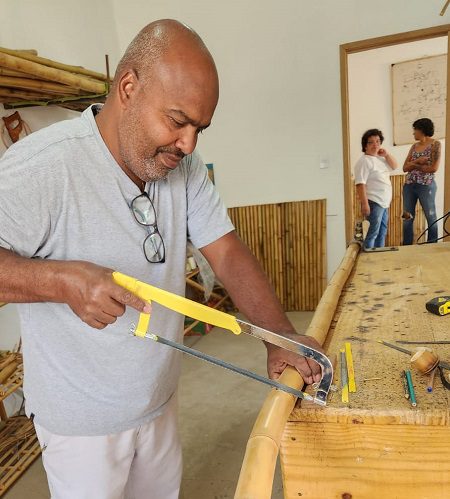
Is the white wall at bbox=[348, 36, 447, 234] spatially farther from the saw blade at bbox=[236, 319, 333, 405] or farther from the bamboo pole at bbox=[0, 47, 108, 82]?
the saw blade at bbox=[236, 319, 333, 405]

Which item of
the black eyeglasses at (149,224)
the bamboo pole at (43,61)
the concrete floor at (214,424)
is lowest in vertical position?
the concrete floor at (214,424)

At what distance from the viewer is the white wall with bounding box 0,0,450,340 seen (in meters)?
3.44

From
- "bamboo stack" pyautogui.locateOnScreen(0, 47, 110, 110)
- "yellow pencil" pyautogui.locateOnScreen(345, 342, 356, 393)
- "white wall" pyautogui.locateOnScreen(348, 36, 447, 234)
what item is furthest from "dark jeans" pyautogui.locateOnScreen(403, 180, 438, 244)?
"yellow pencil" pyautogui.locateOnScreen(345, 342, 356, 393)

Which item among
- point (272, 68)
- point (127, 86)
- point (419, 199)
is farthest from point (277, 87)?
point (127, 86)

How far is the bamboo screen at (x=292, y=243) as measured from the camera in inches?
155

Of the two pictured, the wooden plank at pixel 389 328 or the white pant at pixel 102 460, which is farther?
the white pant at pixel 102 460

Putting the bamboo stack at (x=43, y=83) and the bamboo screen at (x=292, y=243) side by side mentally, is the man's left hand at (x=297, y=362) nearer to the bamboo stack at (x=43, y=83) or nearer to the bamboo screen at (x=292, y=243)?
the bamboo stack at (x=43, y=83)

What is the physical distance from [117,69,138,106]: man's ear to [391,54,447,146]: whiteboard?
A: 5461mm

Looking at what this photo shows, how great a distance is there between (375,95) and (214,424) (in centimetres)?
515

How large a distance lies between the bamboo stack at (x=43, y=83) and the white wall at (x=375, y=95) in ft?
13.9

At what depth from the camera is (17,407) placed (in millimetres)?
2555

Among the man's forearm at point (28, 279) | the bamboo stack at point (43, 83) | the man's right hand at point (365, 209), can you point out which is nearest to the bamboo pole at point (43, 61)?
the bamboo stack at point (43, 83)

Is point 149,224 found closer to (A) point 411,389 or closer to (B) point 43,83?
(A) point 411,389

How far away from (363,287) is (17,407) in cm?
Answer: 228
